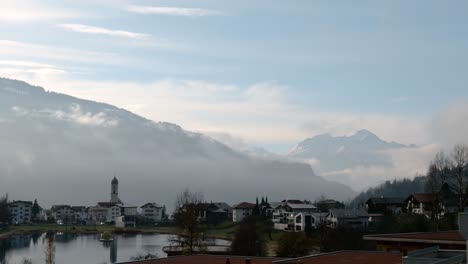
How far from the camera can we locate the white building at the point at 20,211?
138900mm

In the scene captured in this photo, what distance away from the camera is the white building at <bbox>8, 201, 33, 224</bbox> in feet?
456

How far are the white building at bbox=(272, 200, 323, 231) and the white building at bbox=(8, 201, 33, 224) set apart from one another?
216 ft

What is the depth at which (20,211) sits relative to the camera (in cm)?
14400

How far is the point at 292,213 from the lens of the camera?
319 ft

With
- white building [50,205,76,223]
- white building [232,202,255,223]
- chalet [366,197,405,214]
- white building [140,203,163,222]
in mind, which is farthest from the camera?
white building [140,203,163,222]

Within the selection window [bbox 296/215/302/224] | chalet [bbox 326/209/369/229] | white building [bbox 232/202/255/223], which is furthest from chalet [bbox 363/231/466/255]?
white building [bbox 232/202/255/223]

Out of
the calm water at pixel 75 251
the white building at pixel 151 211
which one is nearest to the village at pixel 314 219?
the white building at pixel 151 211

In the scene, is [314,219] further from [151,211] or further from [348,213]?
[151,211]

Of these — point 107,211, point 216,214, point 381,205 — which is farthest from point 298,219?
point 107,211

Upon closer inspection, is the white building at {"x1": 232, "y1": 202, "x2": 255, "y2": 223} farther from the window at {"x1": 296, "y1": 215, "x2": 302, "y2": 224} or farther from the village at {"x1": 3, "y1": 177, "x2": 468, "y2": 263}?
the window at {"x1": 296, "y1": 215, "x2": 302, "y2": 224}

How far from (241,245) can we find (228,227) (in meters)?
59.3

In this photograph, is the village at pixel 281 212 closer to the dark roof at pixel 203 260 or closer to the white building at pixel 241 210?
the white building at pixel 241 210

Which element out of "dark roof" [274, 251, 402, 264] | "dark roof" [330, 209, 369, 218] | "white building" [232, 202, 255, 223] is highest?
"white building" [232, 202, 255, 223]

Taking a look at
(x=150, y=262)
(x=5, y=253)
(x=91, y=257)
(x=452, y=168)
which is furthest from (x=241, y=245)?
(x=5, y=253)
